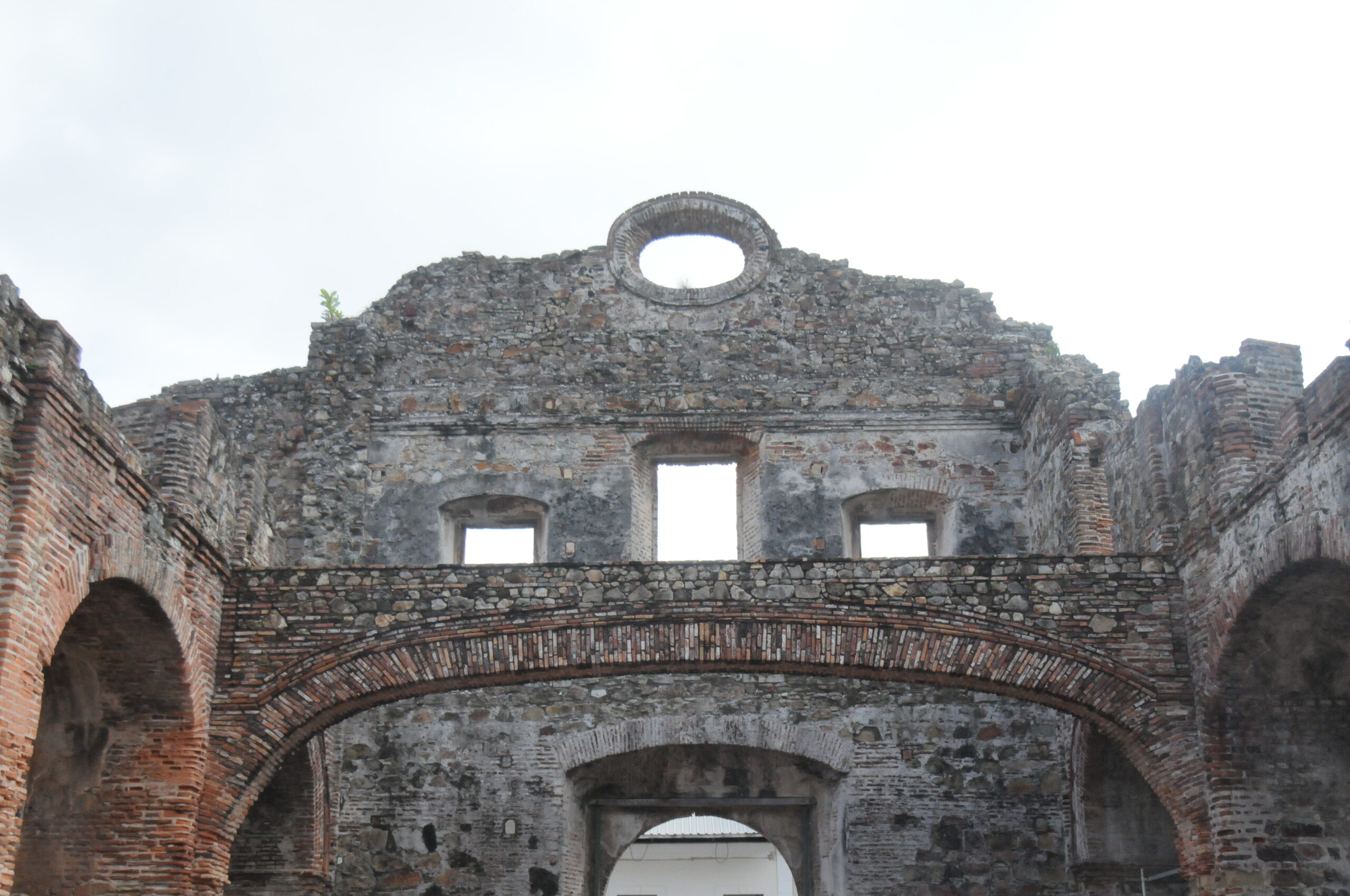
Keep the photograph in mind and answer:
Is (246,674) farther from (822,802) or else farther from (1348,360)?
(1348,360)

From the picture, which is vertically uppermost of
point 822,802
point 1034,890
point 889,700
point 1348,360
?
point 1348,360

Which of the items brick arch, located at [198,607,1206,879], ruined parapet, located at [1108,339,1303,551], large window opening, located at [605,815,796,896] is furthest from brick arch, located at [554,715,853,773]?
large window opening, located at [605,815,796,896]

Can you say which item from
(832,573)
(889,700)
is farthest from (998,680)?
(889,700)

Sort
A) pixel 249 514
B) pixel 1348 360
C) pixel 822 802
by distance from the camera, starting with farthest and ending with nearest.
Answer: pixel 822 802
pixel 249 514
pixel 1348 360

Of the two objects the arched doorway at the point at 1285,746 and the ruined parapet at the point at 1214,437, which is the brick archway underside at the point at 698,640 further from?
the ruined parapet at the point at 1214,437

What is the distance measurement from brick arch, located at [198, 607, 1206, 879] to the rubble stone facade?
0.03 m

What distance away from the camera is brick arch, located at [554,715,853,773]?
13461 millimetres

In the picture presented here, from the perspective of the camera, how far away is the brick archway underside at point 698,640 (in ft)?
33.7

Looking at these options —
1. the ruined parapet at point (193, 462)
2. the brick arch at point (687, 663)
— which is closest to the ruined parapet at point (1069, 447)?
the brick arch at point (687, 663)

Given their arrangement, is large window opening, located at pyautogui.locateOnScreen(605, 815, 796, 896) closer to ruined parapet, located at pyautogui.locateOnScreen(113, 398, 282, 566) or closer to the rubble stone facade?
the rubble stone facade

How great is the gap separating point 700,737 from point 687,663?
131 inches

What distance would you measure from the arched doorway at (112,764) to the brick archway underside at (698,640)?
48 cm

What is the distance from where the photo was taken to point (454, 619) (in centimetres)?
1047

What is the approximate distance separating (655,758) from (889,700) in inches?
99.5
